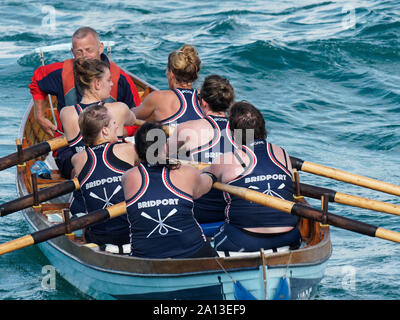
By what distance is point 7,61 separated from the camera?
669 inches

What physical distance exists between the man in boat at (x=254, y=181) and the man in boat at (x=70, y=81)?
8.84 feet

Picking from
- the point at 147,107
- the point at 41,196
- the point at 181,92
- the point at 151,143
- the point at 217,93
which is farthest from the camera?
the point at 147,107

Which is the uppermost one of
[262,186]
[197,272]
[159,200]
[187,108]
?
[187,108]

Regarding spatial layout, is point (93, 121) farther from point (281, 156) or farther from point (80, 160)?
point (281, 156)

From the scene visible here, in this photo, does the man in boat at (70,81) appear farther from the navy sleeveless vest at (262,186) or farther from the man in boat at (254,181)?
the navy sleeveless vest at (262,186)

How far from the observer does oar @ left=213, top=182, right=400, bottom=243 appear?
19.1 ft

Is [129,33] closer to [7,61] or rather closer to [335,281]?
[7,61]

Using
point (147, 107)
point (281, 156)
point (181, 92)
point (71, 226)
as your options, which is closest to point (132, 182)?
point (71, 226)

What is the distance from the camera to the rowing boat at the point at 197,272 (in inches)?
220

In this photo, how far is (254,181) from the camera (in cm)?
598

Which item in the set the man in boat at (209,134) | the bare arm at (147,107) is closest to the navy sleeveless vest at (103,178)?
the man in boat at (209,134)

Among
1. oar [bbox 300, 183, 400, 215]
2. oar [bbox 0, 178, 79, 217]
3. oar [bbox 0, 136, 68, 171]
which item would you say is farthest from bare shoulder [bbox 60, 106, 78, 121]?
oar [bbox 300, 183, 400, 215]

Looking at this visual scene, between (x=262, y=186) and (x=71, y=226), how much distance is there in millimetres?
1783

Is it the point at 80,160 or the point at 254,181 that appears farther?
the point at 80,160
